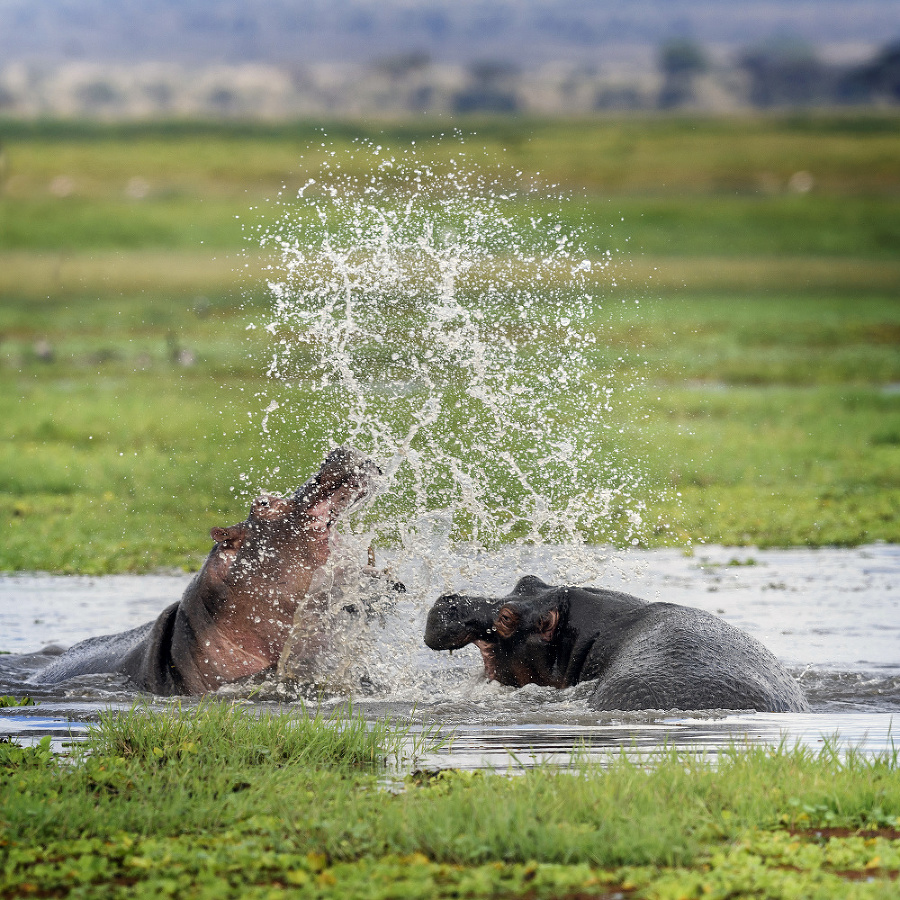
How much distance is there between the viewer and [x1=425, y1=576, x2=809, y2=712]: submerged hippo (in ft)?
21.4

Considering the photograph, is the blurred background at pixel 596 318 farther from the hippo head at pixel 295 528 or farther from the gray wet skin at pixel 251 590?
the hippo head at pixel 295 528

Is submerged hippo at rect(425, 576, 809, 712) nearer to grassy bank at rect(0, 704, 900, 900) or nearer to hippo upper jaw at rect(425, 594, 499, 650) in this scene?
hippo upper jaw at rect(425, 594, 499, 650)

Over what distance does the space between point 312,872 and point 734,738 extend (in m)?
2.07

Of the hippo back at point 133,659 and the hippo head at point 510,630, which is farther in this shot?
the hippo back at point 133,659

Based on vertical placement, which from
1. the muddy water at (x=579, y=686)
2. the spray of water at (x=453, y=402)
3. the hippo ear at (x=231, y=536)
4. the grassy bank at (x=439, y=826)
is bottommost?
the grassy bank at (x=439, y=826)

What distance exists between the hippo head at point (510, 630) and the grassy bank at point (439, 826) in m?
1.21

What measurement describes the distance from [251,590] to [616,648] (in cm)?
173

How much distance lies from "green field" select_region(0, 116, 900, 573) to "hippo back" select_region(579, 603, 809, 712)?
5.29 meters

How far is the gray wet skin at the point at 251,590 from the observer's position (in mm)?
7359

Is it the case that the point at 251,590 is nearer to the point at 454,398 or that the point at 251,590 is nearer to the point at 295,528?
the point at 295,528

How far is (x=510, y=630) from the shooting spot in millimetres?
7020

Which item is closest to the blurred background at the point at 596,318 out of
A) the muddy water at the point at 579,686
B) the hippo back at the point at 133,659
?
the muddy water at the point at 579,686

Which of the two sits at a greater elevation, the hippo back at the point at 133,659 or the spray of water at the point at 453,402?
the spray of water at the point at 453,402

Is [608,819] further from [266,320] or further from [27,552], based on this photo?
[266,320]
